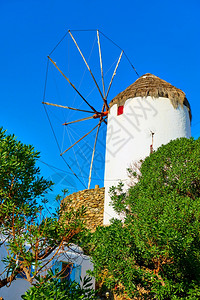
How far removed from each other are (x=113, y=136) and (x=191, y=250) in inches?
359

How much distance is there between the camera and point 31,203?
8.12 metres

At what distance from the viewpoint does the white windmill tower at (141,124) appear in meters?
14.8

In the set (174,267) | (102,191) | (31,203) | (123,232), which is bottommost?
(174,267)

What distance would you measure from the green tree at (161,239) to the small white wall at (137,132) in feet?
12.1

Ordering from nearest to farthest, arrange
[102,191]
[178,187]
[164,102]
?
[178,187]
[164,102]
[102,191]

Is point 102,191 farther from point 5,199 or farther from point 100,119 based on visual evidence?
point 5,199

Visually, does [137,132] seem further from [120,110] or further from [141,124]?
[120,110]

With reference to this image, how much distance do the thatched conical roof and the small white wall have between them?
240mm

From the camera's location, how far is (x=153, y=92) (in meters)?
15.8

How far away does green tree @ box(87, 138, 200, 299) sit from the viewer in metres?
7.24

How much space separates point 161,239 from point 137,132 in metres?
8.42

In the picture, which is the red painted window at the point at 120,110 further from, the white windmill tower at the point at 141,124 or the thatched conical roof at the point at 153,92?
the thatched conical roof at the point at 153,92

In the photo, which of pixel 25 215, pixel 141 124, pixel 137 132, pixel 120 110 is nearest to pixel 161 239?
pixel 25 215

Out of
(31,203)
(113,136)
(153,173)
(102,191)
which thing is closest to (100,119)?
(113,136)
